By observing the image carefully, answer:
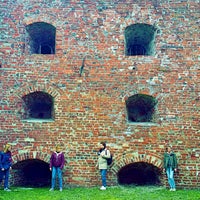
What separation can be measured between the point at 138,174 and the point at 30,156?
12.2 feet

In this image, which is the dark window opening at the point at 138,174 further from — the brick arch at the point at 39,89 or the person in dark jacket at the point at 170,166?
the brick arch at the point at 39,89

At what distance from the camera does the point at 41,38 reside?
10.3 metres

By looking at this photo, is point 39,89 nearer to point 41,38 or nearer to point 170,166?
point 41,38

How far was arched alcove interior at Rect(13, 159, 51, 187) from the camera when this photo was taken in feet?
27.8

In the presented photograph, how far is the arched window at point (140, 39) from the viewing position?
9.75m

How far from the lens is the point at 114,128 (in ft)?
28.5

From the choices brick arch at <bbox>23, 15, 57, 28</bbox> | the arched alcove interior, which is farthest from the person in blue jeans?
brick arch at <bbox>23, 15, 57, 28</bbox>

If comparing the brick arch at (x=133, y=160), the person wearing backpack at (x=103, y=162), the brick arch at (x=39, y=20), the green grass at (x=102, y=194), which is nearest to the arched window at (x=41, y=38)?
the brick arch at (x=39, y=20)

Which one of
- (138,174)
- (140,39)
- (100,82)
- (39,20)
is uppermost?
(39,20)

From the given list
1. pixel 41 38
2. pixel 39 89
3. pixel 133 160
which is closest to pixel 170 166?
pixel 133 160

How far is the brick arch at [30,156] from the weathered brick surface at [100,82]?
32 mm

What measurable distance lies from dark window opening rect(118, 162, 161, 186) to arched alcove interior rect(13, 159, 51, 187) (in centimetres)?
254

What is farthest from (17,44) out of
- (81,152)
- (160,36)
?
(160,36)

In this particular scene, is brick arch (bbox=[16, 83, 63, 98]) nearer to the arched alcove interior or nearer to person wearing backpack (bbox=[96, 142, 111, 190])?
the arched alcove interior
